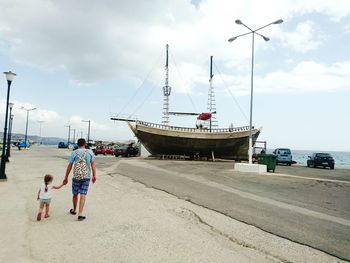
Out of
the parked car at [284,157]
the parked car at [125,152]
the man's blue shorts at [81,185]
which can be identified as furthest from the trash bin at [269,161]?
the parked car at [125,152]

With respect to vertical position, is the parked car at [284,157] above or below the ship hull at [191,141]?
below

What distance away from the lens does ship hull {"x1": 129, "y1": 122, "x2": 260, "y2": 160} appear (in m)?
33.0

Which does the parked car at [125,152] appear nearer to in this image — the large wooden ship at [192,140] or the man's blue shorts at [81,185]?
the large wooden ship at [192,140]

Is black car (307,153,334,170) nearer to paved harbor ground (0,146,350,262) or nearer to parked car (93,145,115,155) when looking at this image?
paved harbor ground (0,146,350,262)

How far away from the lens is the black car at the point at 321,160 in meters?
30.8

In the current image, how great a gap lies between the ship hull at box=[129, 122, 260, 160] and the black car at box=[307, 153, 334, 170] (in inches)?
294

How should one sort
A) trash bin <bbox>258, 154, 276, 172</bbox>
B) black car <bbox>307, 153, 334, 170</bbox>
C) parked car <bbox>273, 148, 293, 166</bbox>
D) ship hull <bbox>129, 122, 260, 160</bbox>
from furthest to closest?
parked car <bbox>273, 148, 293, 166</bbox> → ship hull <bbox>129, 122, 260, 160</bbox> → black car <bbox>307, 153, 334, 170</bbox> → trash bin <bbox>258, 154, 276, 172</bbox>

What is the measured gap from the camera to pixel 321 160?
103ft

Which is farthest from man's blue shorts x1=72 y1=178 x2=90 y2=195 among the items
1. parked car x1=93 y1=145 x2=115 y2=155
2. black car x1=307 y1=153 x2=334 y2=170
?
parked car x1=93 y1=145 x2=115 y2=155

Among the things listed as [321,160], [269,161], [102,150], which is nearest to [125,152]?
[102,150]

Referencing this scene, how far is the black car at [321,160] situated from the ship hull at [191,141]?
746 cm

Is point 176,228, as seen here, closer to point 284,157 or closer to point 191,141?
point 191,141

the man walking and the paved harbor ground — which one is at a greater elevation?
the man walking

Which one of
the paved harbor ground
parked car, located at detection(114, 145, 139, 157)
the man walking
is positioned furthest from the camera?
parked car, located at detection(114, 145, 139, 157)
